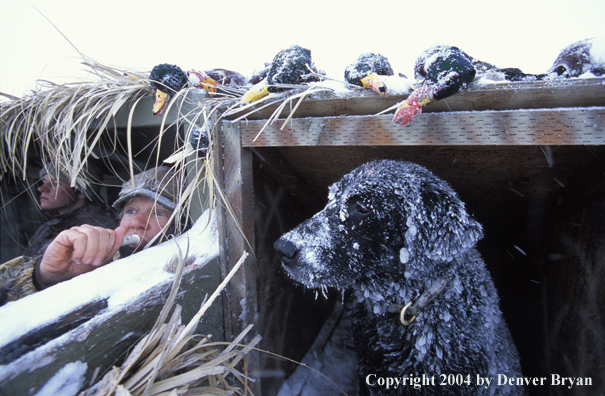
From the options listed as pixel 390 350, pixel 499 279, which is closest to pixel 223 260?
pixel 390 350

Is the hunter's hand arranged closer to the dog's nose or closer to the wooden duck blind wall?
the wooden duck blind wall

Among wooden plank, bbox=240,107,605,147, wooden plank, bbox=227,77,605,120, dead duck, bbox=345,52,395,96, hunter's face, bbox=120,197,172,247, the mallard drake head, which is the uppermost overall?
the mallard drake head

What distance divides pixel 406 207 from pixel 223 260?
1045mm

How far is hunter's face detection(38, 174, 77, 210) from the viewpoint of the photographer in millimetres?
2414

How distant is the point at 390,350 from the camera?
1.30 m

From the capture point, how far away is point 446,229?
108cm

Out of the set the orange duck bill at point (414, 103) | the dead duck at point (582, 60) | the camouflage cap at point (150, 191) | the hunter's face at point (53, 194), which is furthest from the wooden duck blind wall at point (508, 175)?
the hunter's face at point (53, 194)

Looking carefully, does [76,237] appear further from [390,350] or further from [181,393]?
[390,350]

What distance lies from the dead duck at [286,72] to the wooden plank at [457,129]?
0.49 feet

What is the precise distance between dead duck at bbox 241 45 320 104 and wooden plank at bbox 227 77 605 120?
0.15 meters

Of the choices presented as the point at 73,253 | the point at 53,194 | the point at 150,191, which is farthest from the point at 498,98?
the point at 53,194

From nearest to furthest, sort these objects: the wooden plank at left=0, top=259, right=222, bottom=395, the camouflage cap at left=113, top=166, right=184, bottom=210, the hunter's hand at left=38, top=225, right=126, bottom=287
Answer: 1. the wooden plank at left=0, top=259, right=222, bottom=395
2. the hunter's hand at left=38, top=225, right=126, bottom=287
3. the camouflage cap at left=113, top=166, right=184, bottom=210

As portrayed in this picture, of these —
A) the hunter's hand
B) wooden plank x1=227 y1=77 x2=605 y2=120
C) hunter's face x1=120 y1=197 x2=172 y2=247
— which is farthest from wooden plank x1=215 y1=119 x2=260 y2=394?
hunter's face x1=120 y1=197 x2=172 y2=247

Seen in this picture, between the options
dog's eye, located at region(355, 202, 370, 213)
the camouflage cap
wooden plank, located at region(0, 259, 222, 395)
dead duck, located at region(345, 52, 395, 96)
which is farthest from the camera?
the camouflage cap
